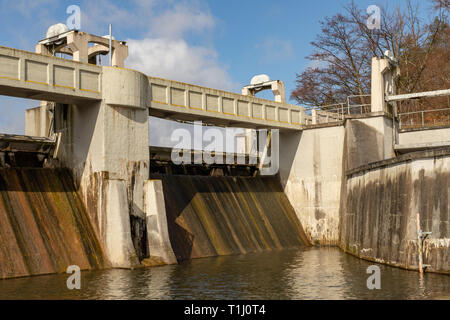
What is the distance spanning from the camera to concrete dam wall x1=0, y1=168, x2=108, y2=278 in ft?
68.6

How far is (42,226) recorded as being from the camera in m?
22.2

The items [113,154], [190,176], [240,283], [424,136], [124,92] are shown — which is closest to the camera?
[240,283]

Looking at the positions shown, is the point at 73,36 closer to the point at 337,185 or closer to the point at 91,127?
the point at 91,127

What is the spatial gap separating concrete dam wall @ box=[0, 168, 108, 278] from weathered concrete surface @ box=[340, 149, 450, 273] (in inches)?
468

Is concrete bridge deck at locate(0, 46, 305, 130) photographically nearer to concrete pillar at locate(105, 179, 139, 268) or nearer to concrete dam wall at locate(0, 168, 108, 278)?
concrete dam wall at locate(0, 168, 108, 278)

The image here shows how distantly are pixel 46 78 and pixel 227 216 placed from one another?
1306 centimetres

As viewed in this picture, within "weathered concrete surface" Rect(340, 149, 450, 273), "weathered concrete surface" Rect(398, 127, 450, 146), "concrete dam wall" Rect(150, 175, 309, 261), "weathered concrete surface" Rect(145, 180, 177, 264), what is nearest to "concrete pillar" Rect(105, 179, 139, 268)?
"weathered concrete surface" Rect(145, 180, 177, 264)

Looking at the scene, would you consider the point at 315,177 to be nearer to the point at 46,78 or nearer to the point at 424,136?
the point at 424,136

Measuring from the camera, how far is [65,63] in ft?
76.0

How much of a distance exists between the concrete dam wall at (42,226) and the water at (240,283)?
0.90 meters

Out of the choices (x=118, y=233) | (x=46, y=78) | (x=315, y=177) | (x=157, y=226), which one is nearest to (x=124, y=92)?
(x=46, y=78)

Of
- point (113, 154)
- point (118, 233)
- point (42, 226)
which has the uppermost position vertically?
point (113, 154)

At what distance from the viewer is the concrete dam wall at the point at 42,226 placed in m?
20.9
